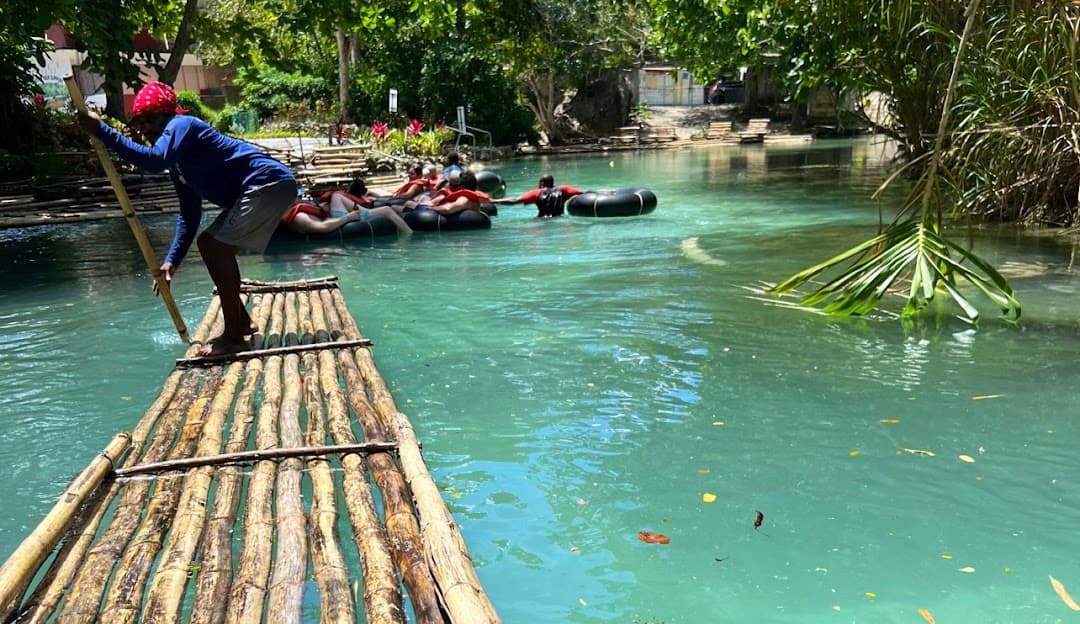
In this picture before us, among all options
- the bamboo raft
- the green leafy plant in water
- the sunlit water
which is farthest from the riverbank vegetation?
the bamboo raft

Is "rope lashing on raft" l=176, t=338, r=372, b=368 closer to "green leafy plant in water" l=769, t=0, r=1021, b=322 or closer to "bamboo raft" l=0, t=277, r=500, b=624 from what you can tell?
"bamboo raft" l=0, t=277, r=500, b=624

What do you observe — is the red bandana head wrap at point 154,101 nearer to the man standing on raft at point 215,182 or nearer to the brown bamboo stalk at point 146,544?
the man standing on raft at point 215,182

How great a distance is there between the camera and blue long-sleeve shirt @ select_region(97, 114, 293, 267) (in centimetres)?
543

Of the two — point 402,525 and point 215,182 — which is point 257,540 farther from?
point 215,182

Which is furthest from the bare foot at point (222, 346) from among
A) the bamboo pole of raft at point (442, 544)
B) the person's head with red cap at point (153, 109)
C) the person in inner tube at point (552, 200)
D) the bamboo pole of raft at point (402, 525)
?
the person in inner tube at point (552, 200)

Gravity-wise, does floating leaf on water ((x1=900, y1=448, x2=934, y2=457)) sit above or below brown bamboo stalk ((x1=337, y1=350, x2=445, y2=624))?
below

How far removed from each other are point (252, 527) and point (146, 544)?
39cm

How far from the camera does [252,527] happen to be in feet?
11.7

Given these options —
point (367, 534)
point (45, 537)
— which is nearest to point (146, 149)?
point (45, 537)

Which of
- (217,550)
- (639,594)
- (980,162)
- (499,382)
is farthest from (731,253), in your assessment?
(217,550)

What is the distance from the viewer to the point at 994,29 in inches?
437

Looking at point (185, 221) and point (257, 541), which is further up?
point (185, 221)

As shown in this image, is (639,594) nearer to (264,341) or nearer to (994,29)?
(264,341)

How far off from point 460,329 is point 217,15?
36.0 m
